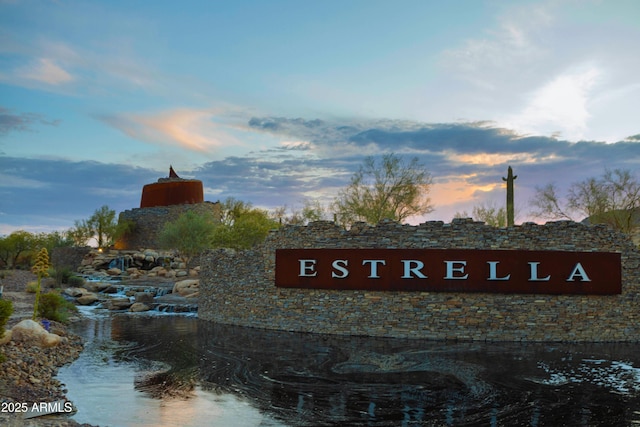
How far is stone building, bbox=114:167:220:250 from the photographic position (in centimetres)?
5238

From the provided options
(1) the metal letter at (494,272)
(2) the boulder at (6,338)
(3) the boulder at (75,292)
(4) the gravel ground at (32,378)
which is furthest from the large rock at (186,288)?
(1) the metal letter at (494,272)

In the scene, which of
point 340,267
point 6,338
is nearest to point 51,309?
point 6,338

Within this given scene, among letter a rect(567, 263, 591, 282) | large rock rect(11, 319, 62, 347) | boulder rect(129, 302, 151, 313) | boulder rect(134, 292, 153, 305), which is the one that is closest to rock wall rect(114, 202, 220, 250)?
boulder rect(134, 292, 153, 305)

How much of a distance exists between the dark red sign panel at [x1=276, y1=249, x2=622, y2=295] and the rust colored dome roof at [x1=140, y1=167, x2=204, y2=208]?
3957 centimetres

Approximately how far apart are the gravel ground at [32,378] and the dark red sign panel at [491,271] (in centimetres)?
892

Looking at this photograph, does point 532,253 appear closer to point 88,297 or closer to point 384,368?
point 384,368

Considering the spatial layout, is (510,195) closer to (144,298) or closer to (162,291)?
(144,298)

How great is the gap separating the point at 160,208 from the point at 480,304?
4300 cm

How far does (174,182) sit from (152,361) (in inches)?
1691

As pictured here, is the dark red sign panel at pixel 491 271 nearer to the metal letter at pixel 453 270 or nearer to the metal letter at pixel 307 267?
the metal letter at pixel 453 270

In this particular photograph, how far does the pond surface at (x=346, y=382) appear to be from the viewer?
8.39 metres

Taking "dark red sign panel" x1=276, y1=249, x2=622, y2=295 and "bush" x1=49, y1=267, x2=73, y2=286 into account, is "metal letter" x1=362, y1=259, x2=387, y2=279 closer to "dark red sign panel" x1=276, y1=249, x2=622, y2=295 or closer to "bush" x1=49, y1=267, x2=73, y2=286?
"dark red sign panel" x1=276, y1=249, x2=622, y2=295

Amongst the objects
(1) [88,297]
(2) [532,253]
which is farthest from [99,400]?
(1) [88,297]

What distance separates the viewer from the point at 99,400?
30.3ft
